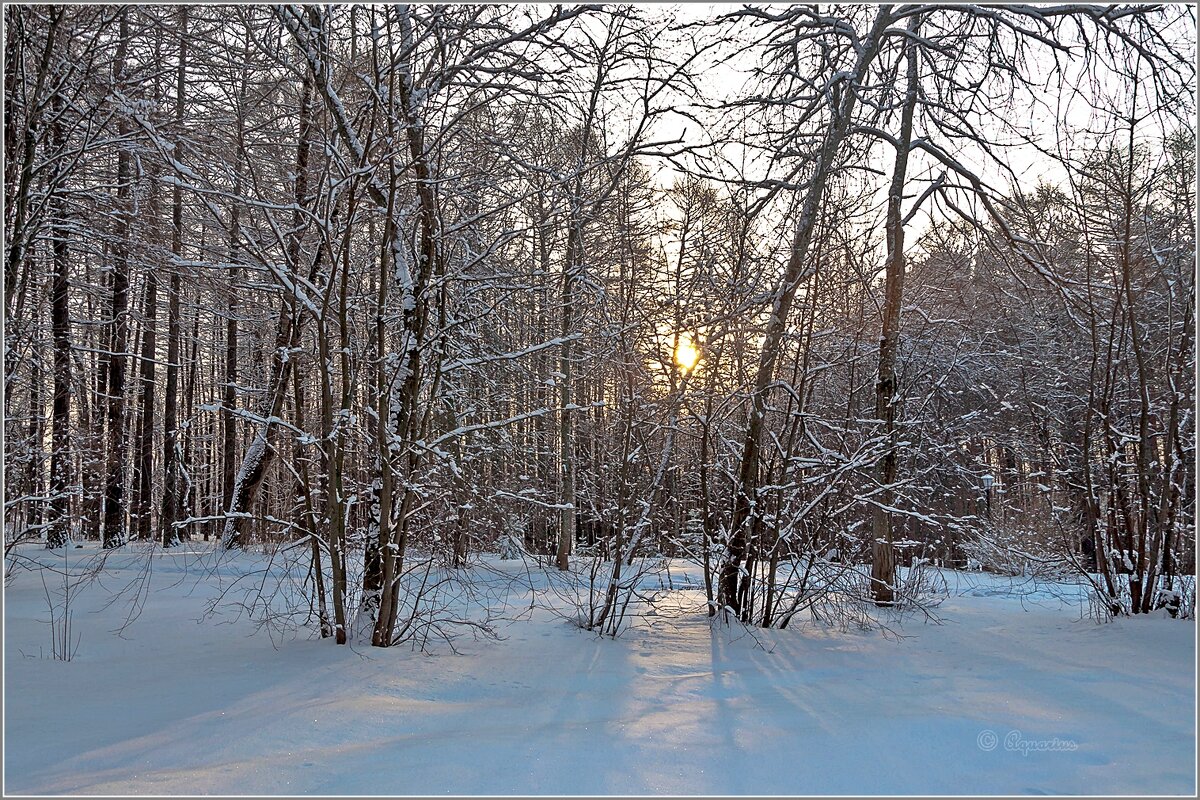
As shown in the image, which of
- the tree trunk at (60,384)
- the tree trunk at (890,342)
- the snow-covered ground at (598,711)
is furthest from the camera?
the tree trunk at (60,384)

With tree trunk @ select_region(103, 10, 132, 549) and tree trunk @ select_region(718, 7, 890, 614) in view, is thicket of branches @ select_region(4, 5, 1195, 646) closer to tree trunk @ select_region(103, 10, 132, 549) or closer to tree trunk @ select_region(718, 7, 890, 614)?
tree trunk @ select_region(718, 7, 890, 614)

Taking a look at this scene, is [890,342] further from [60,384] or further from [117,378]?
[117,378]

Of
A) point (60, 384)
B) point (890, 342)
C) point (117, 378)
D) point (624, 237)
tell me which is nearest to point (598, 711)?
point (624, 237)

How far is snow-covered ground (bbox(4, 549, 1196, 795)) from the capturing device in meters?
2.88

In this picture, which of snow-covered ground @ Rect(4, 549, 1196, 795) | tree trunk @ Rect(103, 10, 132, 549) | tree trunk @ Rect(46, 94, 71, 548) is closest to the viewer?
snow-covered ground @ Rect(4, 549, 1196, 795)

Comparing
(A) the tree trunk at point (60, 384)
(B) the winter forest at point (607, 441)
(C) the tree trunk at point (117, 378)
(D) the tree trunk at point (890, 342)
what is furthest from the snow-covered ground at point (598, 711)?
(C) the tree trunk at point (117, 378)

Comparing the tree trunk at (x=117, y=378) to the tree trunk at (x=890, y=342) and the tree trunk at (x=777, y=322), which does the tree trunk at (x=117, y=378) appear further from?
the tree trunk at (x=890, y=342)

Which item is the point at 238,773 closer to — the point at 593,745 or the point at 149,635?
the point at 593,745

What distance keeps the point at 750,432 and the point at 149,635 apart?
4525 mm

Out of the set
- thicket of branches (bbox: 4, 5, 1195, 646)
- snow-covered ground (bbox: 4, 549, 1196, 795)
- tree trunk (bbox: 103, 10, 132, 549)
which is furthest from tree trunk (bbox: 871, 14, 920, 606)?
tree trunk (bbox: 103, 10, 132, 549)

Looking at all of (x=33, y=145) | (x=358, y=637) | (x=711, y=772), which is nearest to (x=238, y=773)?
(x=711, y=772)

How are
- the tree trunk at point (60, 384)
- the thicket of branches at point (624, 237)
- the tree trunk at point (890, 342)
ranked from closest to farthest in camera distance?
the thicket of branches at point (624, 237), the tree trunk at point (890, 342), the tree trunk at point (60, 384)

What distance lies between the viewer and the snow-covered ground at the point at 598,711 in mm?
2877

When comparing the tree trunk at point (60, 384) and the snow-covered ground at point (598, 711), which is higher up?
the tree trunk at point (60, 384)
